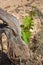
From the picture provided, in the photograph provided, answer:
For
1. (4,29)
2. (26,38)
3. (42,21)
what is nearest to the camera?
(4,29)

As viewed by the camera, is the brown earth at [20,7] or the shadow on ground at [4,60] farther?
the brown earth at [20,7]

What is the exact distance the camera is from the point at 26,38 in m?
4.23

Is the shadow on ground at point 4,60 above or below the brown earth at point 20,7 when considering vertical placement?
below

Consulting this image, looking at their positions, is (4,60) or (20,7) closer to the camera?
(4,60)

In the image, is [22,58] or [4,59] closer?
[22,58]

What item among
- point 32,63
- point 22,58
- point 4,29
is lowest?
point 32,63

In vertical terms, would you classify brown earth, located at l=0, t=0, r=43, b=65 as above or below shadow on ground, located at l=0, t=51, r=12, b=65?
above

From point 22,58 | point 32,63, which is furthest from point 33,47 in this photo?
point 22,58

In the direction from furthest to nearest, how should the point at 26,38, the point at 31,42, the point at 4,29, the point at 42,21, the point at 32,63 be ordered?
1. the point at 42,21
2. the point at 31,42
3. the point at 26,38
4. the point at 32,63
5. the point at 4,29

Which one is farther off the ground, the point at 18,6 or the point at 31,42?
the point at 18,6

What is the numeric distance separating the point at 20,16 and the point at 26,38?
3.86ft

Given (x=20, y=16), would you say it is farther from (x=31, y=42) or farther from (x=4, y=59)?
(x=4, y=59)

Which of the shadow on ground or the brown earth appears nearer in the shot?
the shadow on ground

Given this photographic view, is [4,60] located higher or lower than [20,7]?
lower
